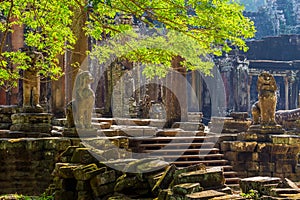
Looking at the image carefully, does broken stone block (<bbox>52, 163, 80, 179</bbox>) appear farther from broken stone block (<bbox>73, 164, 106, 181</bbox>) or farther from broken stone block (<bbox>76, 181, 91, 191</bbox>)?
broken stone block (<bbox>76, 181, 91, 191</bbox>)

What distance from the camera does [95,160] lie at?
9039 millimetres

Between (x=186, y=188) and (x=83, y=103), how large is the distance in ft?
14.1

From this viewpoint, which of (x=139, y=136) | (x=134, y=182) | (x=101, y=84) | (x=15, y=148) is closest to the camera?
(x=134, y=182)

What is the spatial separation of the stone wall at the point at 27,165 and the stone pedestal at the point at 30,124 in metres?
1.37

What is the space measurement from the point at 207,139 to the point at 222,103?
22.1 meters

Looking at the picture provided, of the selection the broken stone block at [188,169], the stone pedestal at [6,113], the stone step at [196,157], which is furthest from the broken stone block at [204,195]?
the stone pedestal at [6,113]

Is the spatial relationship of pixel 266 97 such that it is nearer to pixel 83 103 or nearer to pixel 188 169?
pixel 83 103

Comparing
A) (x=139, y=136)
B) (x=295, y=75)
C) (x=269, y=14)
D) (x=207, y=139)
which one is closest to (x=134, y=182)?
(x=139, y=136)

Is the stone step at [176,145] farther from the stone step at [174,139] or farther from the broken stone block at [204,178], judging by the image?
the broken stone block at [204,178]

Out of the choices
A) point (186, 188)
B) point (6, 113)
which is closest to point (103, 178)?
point (186, 188)

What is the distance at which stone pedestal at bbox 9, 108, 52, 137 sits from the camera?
12688mm

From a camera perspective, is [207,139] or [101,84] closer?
[207,139]

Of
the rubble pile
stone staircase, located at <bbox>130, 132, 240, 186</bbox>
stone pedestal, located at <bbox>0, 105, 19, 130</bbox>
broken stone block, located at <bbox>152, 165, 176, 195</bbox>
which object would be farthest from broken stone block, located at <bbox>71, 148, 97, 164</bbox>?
stone pedestal, located at <bbox>0, 105, 19, 130</bbox>

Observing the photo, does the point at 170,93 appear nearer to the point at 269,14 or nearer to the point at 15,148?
the point at 15,148
